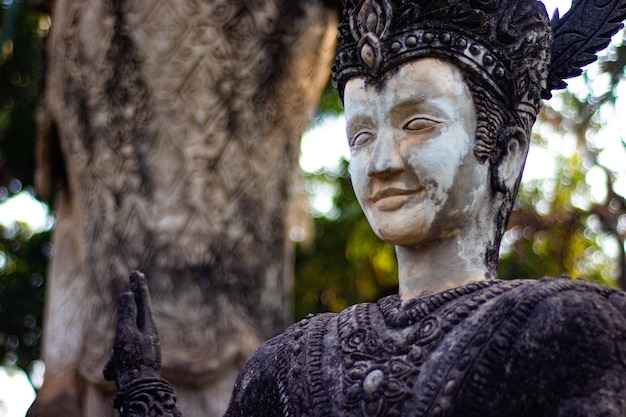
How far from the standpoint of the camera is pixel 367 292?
13180 mm

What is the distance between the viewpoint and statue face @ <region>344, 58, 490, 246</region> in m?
3.95

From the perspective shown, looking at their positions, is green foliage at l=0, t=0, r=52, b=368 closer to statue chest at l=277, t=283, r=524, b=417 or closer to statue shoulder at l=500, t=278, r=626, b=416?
statue chest at l=277, t=283, r=524, b=417

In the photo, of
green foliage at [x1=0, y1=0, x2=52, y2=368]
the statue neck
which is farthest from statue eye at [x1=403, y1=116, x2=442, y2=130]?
green foliage at [x1=0, y1=0, x2=52, y2=368]

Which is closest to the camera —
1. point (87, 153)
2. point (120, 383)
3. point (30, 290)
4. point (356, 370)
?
point (356, 370)

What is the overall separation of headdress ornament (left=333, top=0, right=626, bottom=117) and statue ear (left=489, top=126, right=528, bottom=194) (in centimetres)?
9

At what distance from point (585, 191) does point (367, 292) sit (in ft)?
8.29

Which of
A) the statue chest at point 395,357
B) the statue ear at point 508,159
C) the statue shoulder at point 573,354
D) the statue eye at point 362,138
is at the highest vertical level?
the statue eye at point 362,138

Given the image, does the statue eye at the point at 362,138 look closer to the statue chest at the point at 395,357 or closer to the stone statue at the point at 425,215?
the stone statue at the point at 425,215

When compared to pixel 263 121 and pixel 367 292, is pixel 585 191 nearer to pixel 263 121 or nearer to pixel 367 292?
pixel 367 292

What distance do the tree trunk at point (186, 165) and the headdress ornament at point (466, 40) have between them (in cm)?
352

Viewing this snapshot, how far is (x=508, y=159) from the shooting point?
4129mm

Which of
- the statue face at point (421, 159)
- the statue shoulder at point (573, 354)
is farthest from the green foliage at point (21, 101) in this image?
the statue shoulder at point (573, 354)

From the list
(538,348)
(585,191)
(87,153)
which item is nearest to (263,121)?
(87,153)

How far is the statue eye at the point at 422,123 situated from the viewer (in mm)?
3980
